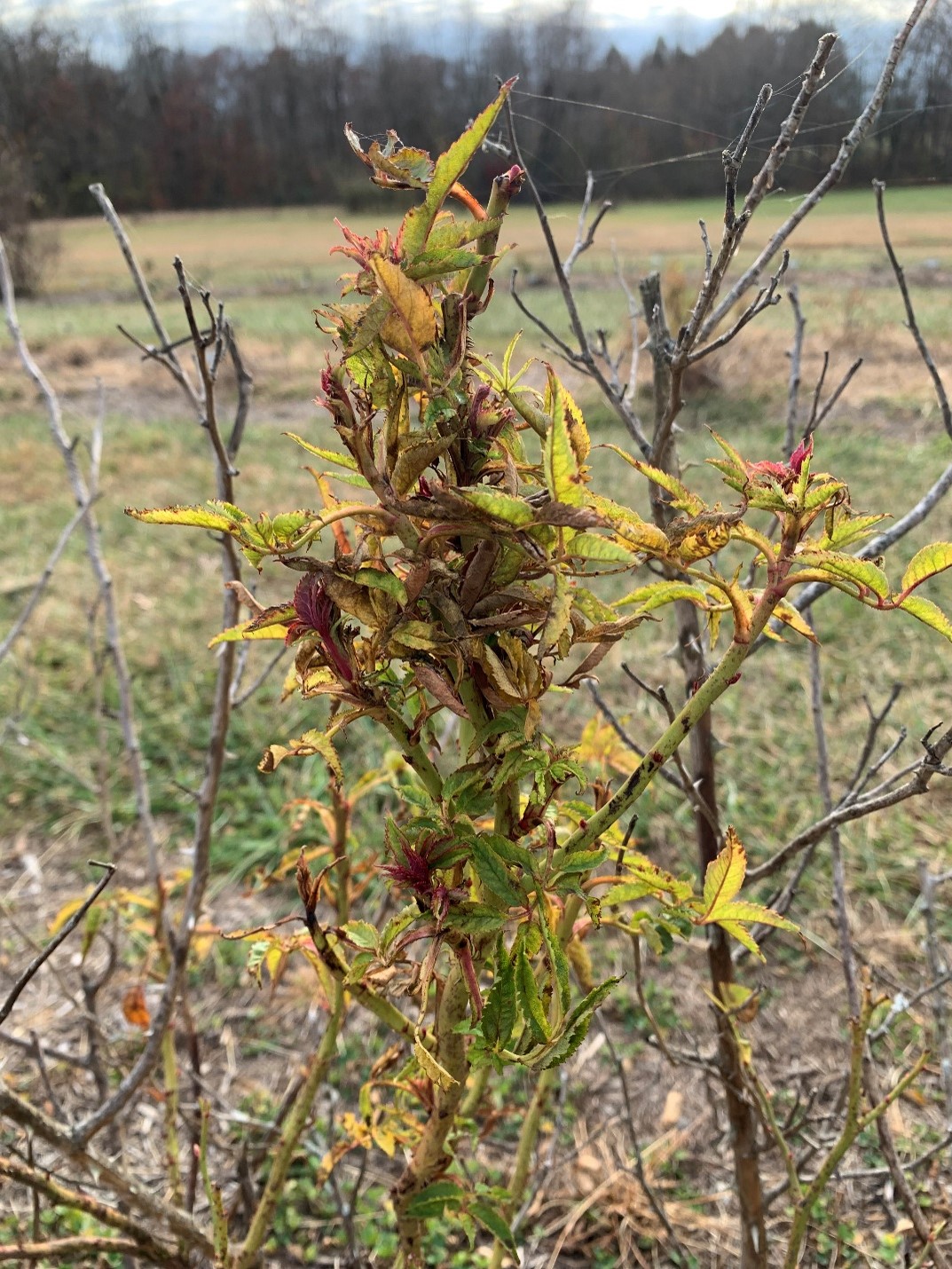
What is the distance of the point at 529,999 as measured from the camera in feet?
1.23

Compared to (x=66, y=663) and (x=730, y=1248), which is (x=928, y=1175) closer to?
(x=730, y=1248)

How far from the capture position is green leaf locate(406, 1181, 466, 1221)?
20.0 inches

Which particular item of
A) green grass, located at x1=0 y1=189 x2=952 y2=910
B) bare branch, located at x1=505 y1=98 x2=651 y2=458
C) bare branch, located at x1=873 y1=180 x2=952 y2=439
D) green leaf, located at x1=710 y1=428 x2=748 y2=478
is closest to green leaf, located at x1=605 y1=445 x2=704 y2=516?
green leaf, located at x1=710 y1=428 x2=748 y2=478

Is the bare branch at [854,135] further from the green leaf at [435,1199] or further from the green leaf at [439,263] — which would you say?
the green leaf at [435,1199]

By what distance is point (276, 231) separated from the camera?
13.5 m

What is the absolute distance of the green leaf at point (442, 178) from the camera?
0.98ft

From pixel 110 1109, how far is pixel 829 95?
114 cm

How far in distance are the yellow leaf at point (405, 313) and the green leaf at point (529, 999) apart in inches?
10.0

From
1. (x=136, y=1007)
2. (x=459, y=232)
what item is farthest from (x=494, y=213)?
(x=136, y=1007)

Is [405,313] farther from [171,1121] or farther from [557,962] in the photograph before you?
[171,1121]

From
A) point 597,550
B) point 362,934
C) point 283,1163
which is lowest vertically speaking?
point 283,1163

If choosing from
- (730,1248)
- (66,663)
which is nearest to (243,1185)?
(730,1248)

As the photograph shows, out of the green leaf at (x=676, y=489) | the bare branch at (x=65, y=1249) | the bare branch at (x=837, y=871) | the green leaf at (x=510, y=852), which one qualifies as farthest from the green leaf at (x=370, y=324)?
the bare branch at (x=65, y=1249)

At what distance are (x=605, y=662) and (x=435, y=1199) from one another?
80.5 inches
